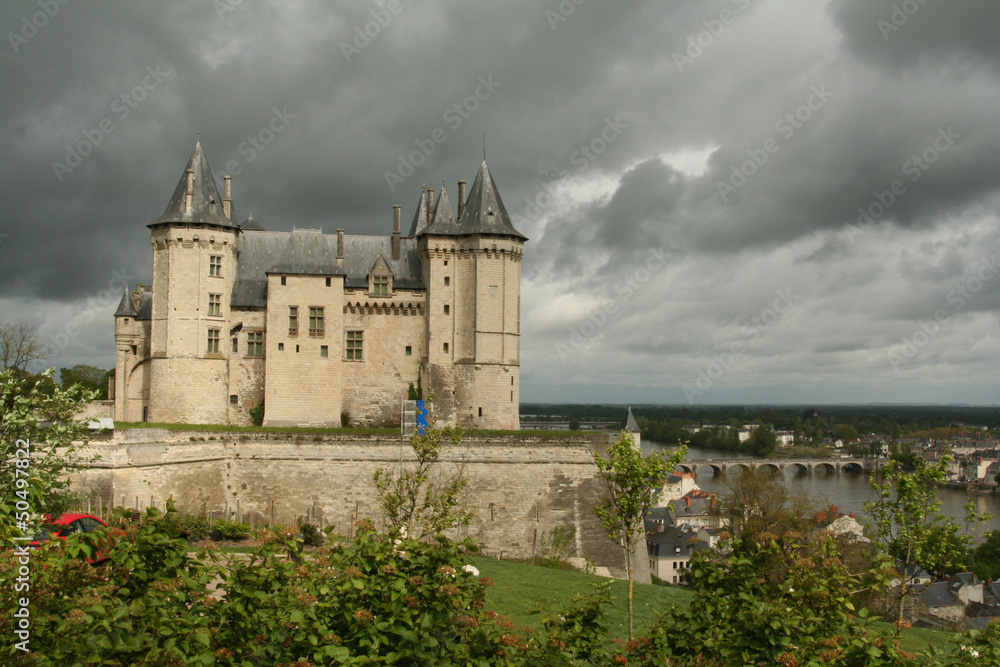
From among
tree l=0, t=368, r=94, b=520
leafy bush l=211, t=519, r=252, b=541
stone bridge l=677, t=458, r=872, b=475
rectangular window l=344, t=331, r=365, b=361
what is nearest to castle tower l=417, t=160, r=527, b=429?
rectangular window l=344, t=331, r=365, b=361

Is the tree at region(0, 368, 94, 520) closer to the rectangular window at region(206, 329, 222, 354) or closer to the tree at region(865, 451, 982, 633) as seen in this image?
the tree at region(865, 451, 982, 633)

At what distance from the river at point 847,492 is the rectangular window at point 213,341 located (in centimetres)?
3769

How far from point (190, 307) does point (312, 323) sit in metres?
5.46

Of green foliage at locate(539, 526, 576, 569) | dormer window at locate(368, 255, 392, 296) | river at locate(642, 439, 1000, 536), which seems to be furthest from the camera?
river at locate(642, 439, 1000, 536)

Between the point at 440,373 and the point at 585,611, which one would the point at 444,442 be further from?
the point at 585,611

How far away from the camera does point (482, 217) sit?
1462 inches

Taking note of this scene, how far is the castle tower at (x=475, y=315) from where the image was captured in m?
36.5

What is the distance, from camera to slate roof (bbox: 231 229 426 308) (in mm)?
37125

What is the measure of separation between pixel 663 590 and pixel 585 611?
18.3m

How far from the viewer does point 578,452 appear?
33094mm

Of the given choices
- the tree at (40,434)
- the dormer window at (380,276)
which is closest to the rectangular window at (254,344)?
the dormer window at (380,276)

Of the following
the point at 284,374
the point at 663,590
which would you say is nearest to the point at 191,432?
the point at 284,374

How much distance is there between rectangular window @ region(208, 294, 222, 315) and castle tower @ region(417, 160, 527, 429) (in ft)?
31.7

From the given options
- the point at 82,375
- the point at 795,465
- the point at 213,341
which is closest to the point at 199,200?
the point at 213,341
